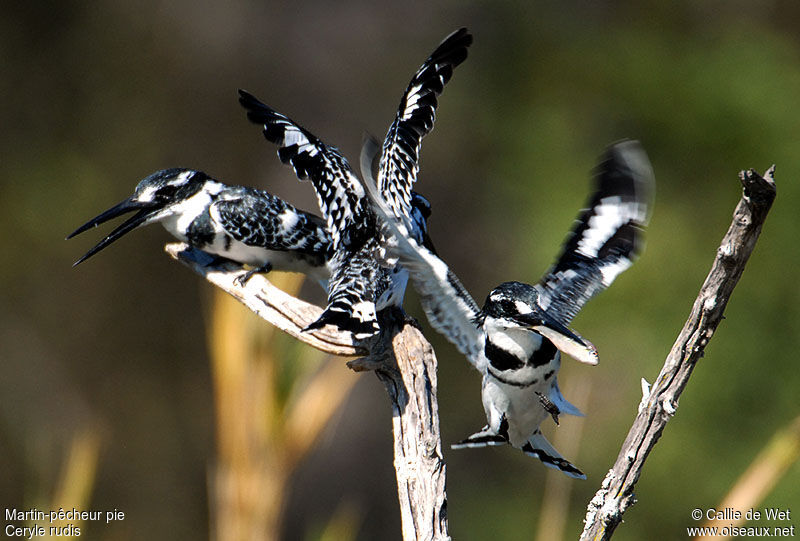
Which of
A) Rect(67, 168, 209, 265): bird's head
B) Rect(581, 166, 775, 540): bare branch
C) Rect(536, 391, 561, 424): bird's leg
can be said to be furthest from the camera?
Rect(67, 168, 209, 265): bird's head

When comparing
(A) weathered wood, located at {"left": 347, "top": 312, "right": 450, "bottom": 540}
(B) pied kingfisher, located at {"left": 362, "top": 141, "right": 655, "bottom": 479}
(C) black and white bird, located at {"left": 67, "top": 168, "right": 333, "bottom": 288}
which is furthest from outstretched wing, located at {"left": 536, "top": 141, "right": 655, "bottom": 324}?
(C) black and white bird, located at {"left": 67, "top": 168, "right": 333, "bottom": 288}

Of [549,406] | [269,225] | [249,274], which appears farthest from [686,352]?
[269,225]

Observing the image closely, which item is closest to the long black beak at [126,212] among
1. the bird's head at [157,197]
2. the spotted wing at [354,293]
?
the bird's head at [157,197]

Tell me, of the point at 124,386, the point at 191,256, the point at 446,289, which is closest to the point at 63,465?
the point at 124,386

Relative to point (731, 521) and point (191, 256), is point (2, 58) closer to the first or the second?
point (191, 256)

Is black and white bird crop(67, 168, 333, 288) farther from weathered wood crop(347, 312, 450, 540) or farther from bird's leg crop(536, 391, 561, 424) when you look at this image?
bird's leg crop(536, 391, 561, 424)

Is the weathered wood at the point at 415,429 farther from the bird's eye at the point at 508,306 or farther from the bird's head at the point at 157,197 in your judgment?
the bird's head at the point at 157,197
